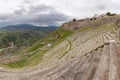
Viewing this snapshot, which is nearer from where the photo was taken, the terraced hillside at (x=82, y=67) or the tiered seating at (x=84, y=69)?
the tiered seating at (x=84, y=69)

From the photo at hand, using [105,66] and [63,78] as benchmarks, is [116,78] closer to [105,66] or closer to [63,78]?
[105,66]

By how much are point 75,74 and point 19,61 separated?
11208cm

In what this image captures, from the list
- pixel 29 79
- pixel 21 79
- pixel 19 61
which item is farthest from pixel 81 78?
pixel 19 61

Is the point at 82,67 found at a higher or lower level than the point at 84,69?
lower

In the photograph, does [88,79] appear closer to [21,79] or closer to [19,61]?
[21,79]

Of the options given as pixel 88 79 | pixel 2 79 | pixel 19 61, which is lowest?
pixel 19 61

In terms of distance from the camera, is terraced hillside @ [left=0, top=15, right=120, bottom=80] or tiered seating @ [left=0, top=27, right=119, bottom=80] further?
terraced hillside @ [left=0, top=15, right=120, bottom=80]

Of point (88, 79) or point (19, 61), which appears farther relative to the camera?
point (19, 61)

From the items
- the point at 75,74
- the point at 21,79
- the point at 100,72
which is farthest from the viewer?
the point at 21,79

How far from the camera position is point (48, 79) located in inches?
1393

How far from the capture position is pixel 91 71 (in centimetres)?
2888

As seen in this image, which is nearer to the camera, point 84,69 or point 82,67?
point 84,69

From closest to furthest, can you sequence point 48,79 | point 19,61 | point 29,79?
point 48,79 → point 29,79 → point 19,61

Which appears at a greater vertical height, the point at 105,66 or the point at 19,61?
the point at 105,66
